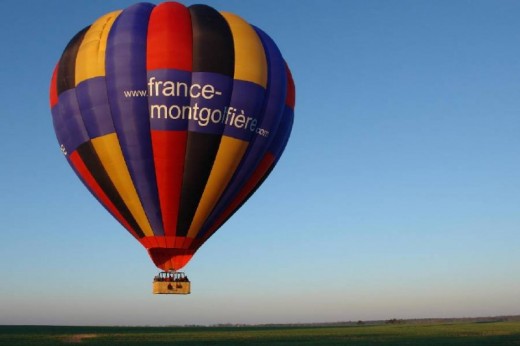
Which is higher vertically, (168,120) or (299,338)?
(168,120)

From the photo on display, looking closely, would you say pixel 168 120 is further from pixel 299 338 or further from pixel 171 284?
pixel 299 338

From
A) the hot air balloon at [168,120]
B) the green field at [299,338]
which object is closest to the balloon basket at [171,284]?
the hot air balloon at [168,120]

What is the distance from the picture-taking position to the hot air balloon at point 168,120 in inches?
977

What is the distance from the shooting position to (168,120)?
81.1ft

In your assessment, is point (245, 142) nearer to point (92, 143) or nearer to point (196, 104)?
point (196, 104)

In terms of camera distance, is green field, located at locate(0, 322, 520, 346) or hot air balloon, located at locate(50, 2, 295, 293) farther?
green field, located at locate(0, 322, 520, 346)

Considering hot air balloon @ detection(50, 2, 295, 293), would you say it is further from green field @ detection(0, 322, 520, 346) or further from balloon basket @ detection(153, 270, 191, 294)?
green field @ detection(0, 322, 520, 346)

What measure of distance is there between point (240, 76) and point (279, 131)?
3459mm

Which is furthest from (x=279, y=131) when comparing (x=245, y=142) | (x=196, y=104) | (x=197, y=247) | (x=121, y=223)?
(x=121, y=223)

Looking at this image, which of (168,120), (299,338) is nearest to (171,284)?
(168,120)

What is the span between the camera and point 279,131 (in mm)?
27609

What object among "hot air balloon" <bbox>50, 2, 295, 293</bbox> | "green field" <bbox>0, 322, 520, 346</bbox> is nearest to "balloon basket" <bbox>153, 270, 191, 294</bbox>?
"hot air balloon" <bbox>50, 2, 295, 293</bbox>

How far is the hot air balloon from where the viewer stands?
81.4 ft

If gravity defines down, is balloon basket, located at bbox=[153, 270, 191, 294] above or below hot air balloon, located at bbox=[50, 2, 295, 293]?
below
